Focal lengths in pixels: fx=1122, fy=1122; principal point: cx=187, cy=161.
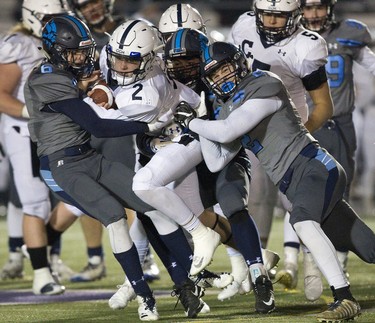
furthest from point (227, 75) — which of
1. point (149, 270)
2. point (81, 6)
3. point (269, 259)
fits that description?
point (81, 6)

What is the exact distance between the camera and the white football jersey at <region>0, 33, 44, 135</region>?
6.72 m

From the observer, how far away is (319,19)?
21.1 ft

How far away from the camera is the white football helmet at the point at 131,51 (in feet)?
17.7

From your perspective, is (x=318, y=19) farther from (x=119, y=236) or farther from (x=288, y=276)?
(x=119, y=236)

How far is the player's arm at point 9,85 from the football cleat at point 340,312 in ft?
8.62

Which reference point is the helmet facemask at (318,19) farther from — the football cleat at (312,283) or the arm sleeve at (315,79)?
the football cleat at (312,283)

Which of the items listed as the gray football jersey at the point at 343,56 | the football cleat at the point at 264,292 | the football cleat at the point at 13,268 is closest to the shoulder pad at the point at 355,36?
the gray football jersey at the point at 343,56

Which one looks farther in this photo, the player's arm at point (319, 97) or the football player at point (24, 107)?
the football player at point (24, 107)

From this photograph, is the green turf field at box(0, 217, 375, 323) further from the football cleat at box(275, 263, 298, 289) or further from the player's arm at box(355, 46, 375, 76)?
the player's arm at box(355, 46, 375, 76)

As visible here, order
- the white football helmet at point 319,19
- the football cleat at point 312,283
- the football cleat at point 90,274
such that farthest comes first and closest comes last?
1. the football cleat at point 90,274
2. the white football helmet at point 319,19
3. the football cleat at point 312,283

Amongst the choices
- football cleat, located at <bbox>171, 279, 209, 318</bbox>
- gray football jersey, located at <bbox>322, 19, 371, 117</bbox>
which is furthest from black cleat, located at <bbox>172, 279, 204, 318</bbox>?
gray football jersey, located at <bbox>322, 19, 371, 117</bbox>

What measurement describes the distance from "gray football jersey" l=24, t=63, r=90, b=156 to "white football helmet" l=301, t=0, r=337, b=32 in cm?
158

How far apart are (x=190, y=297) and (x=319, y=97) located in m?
1.33

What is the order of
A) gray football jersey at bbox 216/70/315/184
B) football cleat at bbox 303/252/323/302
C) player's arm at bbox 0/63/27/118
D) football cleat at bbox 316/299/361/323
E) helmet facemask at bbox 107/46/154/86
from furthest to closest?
player's arm at bbox 0/63/27/118, football cleat at bbox 303/252/323/302, helmet facemask at bbox 107/46/154/86, gray football jersey at bbox 216/70/315/184, football cleat at bbox 316/299/361/323
